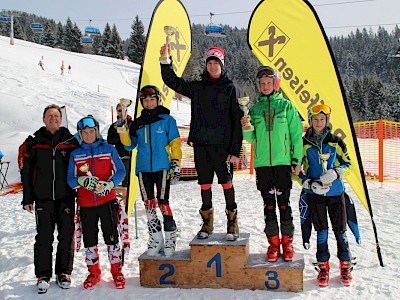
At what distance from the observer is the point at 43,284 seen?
385cm

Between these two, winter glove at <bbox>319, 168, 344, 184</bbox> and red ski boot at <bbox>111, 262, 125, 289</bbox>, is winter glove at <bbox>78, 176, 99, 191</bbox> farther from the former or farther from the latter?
winter glove at <bbox>319, 168, 344, 184</bbox>

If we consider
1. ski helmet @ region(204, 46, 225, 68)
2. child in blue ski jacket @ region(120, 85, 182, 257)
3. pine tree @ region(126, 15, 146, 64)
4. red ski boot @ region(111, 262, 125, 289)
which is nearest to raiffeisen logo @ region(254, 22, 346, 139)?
ski helmet @ region(204, 46, 225, 68)

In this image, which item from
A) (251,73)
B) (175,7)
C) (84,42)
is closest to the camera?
(175,7)

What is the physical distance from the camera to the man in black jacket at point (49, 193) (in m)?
3.93

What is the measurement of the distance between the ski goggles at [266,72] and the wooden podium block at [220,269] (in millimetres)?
1650

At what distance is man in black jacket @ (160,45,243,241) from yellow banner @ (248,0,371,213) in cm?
126

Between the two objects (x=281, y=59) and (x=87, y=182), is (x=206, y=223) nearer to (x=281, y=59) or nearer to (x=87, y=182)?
(x=87, y=182)

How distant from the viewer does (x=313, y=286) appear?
3.81 m

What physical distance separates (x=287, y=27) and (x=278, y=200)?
91.4 inches

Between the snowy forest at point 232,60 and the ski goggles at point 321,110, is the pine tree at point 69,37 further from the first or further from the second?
the ski goggles at point 321,110

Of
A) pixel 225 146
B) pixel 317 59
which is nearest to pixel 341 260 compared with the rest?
pixel 225 146

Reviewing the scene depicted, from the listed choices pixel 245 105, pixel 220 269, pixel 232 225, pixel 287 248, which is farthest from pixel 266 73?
pixel 220 269

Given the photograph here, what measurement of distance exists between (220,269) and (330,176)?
138cm

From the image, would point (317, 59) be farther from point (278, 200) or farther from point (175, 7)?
point (175, 7)
